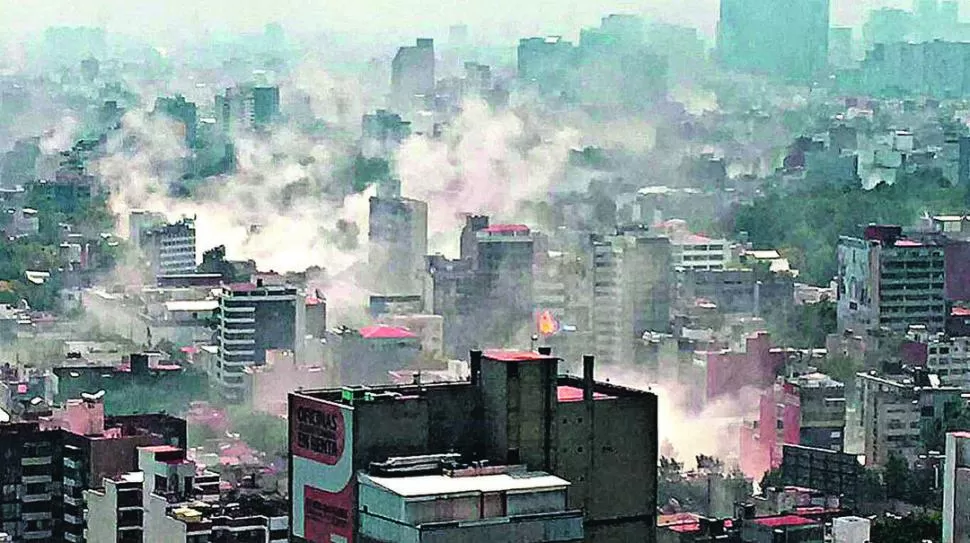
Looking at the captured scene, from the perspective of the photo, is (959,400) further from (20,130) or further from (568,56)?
(20,130)

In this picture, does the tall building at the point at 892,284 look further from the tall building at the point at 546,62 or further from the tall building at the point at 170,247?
the tall building at the point at 546,62

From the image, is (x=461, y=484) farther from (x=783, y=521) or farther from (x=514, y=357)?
(x=783, y=521)

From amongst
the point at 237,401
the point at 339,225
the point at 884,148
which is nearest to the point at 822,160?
the point at 884,148

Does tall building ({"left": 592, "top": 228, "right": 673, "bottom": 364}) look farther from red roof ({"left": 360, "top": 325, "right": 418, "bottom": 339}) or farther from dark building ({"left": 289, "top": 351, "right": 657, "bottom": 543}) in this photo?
dark building ({"left": 289, "top": 351, "right": 657, "bottom": 543})

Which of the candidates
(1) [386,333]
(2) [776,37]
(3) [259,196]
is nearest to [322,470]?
(1) [386,333]

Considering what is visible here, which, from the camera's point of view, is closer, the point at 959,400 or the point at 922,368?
the point at 959,400

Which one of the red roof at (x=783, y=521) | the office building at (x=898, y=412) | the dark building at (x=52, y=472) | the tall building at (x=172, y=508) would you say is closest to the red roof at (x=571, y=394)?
the tall building at (x=172, y=508)

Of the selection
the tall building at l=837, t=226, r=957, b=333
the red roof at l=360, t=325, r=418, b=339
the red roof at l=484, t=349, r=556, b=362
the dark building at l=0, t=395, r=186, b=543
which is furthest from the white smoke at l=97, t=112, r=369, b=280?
the red roof at l=484, t=349, r=556, b=362
